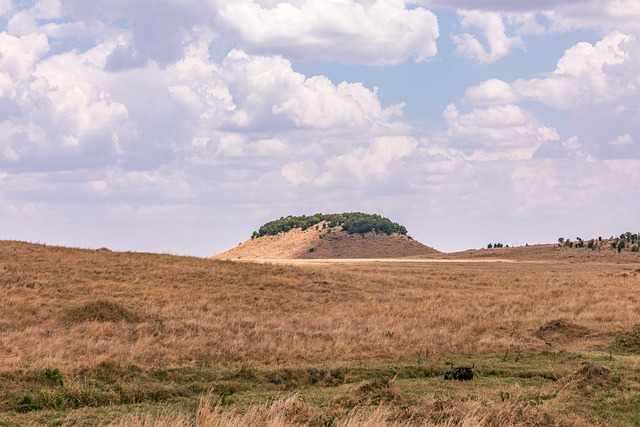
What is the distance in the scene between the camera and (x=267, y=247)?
416ft

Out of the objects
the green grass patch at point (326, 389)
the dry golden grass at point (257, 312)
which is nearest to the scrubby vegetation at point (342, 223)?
the dry golden grass at point (257, 312)

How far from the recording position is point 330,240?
125688 mm

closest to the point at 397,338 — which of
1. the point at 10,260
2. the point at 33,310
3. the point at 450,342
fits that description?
the point at 450,342

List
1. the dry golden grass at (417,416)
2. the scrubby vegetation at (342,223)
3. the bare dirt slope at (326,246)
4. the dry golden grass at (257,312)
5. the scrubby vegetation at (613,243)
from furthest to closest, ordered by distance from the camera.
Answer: the scrubby vegetation at (342,223)
the bare dirt slope at (326,246)
the scrubby vegetation at (613,243)
the dry golden grass at (257,312)
the dry golden grass at (417,416)

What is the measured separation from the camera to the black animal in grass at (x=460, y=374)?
18231 mm

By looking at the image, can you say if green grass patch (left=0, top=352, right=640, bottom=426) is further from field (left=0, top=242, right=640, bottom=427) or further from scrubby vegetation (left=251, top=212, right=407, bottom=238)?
scrubby vegetation (left=251, top=212, right=407, bottom=238)

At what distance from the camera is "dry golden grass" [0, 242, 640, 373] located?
22.5m

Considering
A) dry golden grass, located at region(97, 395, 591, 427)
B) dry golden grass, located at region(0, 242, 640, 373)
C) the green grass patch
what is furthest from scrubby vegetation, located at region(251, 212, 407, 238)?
dry golden grass, located at region(97, 395, 591, 427)

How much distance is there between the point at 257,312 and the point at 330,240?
9493 centimetres

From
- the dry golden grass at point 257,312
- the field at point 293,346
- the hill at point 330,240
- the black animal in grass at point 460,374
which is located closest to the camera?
the field at point 293,346

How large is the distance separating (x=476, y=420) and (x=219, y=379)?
8.07 meters

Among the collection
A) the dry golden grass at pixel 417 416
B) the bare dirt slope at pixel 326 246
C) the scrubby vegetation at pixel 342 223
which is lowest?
the dry golden grass at pixel 417 416

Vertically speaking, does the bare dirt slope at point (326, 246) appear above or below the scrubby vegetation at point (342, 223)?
below

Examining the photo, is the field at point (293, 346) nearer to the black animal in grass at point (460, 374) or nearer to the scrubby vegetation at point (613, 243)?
the black animal in grass at point (460, 374)
